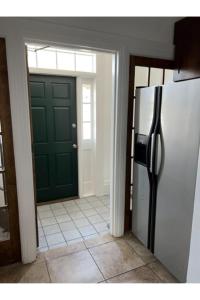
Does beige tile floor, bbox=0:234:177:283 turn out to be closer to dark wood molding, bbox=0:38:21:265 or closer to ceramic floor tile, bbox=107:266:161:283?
ceramic floor tile, bbox=107:266:161:283

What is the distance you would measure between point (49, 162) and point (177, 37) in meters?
2.37

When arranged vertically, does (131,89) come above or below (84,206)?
above

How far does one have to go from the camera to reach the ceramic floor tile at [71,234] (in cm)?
230

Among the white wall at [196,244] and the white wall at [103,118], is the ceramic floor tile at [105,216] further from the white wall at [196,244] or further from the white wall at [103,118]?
the white wall at [196,244]

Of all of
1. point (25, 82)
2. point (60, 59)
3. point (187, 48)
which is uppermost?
point (60, 59)

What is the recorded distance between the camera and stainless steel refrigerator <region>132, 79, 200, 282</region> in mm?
1468

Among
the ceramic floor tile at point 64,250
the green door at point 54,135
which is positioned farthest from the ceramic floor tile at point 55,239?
the green door at point 54,135

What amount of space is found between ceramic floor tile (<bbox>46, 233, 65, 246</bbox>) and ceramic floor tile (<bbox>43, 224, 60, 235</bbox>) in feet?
0.22

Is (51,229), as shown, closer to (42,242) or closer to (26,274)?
(42,242)

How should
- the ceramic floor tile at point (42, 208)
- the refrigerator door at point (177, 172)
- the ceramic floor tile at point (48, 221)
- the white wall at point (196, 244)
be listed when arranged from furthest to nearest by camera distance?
the ceramic floor tile at point (42, 208) → the ceramic floor tile at point (48, 221) → the refrigerator door at point (177, 172) → the white wall at point (196, 244)

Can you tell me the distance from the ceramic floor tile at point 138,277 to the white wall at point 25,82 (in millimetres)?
533

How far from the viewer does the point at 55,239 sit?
229cm

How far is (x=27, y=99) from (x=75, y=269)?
1611mm

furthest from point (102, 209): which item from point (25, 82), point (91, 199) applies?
point (25, 82)
